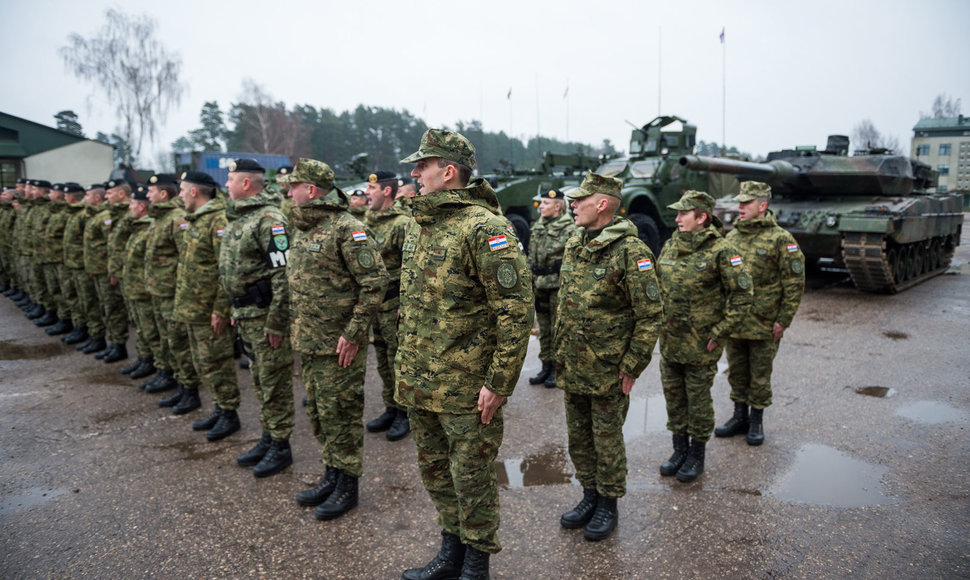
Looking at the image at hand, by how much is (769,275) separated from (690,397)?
139 cm

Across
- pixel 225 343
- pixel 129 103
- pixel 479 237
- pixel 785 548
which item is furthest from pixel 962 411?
pixel 129 103

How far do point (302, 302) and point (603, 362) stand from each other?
67.9 inches

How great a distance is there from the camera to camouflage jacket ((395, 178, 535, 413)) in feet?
7.82

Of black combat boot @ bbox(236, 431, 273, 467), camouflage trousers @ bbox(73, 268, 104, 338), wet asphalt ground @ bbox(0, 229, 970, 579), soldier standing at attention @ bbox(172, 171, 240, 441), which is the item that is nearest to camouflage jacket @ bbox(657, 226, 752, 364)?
wet asphalt ground @ bbox(0, 229, 970, 579)

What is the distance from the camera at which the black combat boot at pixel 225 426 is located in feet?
15.0

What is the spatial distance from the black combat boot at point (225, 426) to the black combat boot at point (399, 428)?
120 cm

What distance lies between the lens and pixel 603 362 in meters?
3.09

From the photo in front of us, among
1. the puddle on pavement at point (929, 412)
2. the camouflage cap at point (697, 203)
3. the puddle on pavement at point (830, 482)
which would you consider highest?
the camouflage cap at point (697, 203)

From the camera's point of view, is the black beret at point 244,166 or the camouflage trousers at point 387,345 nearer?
the black beret at point 244,166

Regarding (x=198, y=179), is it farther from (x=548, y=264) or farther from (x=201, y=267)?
(x=548, y=264)

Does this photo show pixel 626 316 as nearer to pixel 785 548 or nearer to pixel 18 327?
pixel 785 548

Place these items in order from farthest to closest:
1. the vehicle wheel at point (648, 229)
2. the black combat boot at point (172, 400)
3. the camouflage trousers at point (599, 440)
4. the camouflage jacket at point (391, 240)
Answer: the vehicle wheel at point (648, 229)
the black combat boot at point (172, 400)
the camouflage jacket at point (391, 240)
the camouflage trousers at point (599, 440)

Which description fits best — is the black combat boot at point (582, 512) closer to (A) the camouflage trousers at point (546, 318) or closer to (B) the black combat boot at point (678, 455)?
(B) the black combat boot at point (678, 455)

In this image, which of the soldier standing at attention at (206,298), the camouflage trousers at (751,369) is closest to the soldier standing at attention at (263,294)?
the soldier standing at attention at (206,298)
